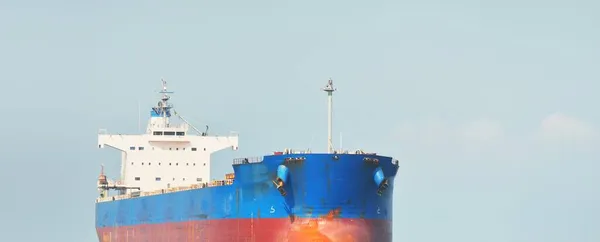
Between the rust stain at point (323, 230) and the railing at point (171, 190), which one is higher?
the railing at point (171, 190)

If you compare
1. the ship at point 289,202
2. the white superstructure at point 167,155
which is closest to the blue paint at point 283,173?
the ship at point 289,202

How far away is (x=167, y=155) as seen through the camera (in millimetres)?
69812

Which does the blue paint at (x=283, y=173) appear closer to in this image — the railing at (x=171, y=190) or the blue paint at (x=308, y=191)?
the blue paint at (x=308, y=191)

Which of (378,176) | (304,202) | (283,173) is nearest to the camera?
(304,202)

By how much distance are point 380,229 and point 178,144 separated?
62.5 feet

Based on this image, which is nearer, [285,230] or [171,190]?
[285,230]

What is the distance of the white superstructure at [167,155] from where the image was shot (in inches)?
2729

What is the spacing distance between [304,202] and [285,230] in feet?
4.27

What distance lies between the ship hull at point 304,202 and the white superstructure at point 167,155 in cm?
1256

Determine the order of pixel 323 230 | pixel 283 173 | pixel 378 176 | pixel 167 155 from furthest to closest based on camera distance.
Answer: pixel 167 155 < pixel 378 176 < pixel 283 173 < pixel 323 230

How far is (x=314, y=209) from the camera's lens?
168 ft

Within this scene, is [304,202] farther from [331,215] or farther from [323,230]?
[323,230]

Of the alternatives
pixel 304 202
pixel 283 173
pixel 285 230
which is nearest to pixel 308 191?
pixel 304 202

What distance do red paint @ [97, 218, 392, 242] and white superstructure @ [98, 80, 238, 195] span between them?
33.6 ft
